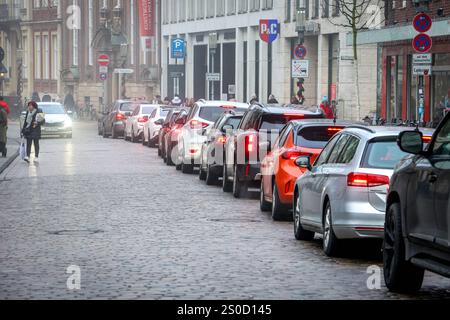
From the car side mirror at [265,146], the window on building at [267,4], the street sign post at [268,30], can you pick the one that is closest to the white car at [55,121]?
the street sign post at [268,30]

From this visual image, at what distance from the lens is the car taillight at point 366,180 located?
1458 centimetres

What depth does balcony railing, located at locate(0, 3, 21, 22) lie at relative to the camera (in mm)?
109706

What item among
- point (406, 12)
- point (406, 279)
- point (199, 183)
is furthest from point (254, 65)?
point (406, 279)

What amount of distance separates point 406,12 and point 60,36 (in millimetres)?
57567

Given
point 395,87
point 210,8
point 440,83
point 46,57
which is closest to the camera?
point 440,83

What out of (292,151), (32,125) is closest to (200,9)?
(32,125)

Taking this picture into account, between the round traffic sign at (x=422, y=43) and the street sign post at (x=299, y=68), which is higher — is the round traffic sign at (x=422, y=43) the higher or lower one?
the higher one

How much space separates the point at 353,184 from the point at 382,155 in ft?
1.77

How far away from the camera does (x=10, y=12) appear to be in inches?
4348

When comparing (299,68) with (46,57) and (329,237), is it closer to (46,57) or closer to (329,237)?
(329,237)

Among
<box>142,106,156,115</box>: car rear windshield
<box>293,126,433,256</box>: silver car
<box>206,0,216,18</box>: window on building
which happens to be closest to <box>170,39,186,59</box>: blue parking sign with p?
<box>206,0,216,18</box>: window on building

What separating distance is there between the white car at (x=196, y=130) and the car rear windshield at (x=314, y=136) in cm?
1176

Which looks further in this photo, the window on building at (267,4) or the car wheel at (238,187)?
the window on building at (267,4)

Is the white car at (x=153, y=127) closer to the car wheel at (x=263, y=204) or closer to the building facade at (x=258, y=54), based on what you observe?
the building facade at (x=258, y=54)
